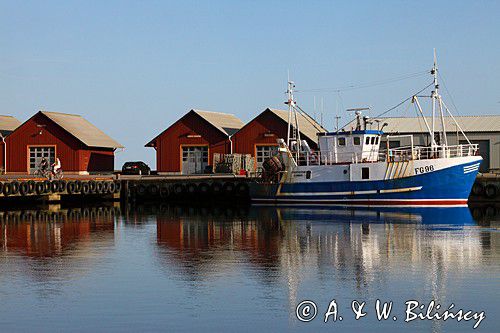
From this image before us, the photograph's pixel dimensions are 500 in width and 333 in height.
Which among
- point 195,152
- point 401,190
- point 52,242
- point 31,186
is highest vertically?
point 195,152

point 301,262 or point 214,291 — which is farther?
point 301,262

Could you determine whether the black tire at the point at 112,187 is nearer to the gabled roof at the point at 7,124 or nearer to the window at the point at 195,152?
the window at the point at 195,152

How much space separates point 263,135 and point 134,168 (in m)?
11.6

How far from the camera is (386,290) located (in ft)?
65.2

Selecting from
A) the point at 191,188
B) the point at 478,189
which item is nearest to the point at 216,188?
the point at 191,188

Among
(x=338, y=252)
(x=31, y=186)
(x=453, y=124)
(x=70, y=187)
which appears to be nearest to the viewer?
(x=338, y=252)

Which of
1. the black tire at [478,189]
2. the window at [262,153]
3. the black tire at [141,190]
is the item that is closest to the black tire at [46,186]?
the black tire at [141,190]

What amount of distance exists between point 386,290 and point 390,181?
Answer: 29.6 meters

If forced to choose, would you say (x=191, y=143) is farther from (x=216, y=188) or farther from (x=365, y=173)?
(x=365, y=173)

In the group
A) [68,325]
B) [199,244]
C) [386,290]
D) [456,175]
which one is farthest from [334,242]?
[456,175]

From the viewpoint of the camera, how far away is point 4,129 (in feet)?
243

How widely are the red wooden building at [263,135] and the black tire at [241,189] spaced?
25.6 feet

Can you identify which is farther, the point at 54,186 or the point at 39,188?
the point at 54,186

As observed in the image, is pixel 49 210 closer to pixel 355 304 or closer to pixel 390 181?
pixel 390 181
